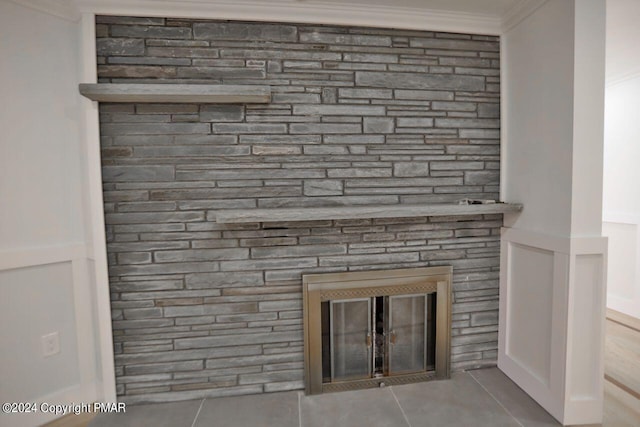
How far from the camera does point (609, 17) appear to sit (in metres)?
1.83

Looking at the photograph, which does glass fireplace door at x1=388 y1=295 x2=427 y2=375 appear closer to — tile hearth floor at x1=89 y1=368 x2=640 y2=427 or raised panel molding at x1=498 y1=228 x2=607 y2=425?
tile hearth floor at x1=89 y1=368 x2=640 y2=427

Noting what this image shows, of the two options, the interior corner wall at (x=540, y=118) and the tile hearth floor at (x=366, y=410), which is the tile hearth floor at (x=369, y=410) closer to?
the tile hearth floor at (x=366, y=410)

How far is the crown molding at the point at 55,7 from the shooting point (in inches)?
58.8

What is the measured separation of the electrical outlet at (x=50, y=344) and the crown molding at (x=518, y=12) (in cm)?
296

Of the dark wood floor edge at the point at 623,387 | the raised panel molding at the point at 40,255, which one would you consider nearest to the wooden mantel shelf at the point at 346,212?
the raised panel molding at the point at 40,255

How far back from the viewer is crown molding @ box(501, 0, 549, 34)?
1590 mm

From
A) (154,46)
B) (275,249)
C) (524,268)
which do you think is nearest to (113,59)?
(154,46)

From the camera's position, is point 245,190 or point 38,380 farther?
point 245,190

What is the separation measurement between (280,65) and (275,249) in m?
1.00

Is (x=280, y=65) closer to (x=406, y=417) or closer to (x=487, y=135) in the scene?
(x=487, y=135)

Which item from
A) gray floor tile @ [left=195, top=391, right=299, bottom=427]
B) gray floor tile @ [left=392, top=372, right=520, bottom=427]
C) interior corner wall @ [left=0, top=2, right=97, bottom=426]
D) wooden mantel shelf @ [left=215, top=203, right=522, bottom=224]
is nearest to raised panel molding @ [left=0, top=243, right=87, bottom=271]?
interior corner wall @ [left=0, top=2, right=97, bottom=426]

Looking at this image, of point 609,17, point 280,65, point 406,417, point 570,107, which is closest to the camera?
point 570,107

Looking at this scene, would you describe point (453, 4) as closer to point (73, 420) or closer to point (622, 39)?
point (622, 39)

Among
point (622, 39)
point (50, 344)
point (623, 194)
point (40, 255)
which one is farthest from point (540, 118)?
point (50, 344)
